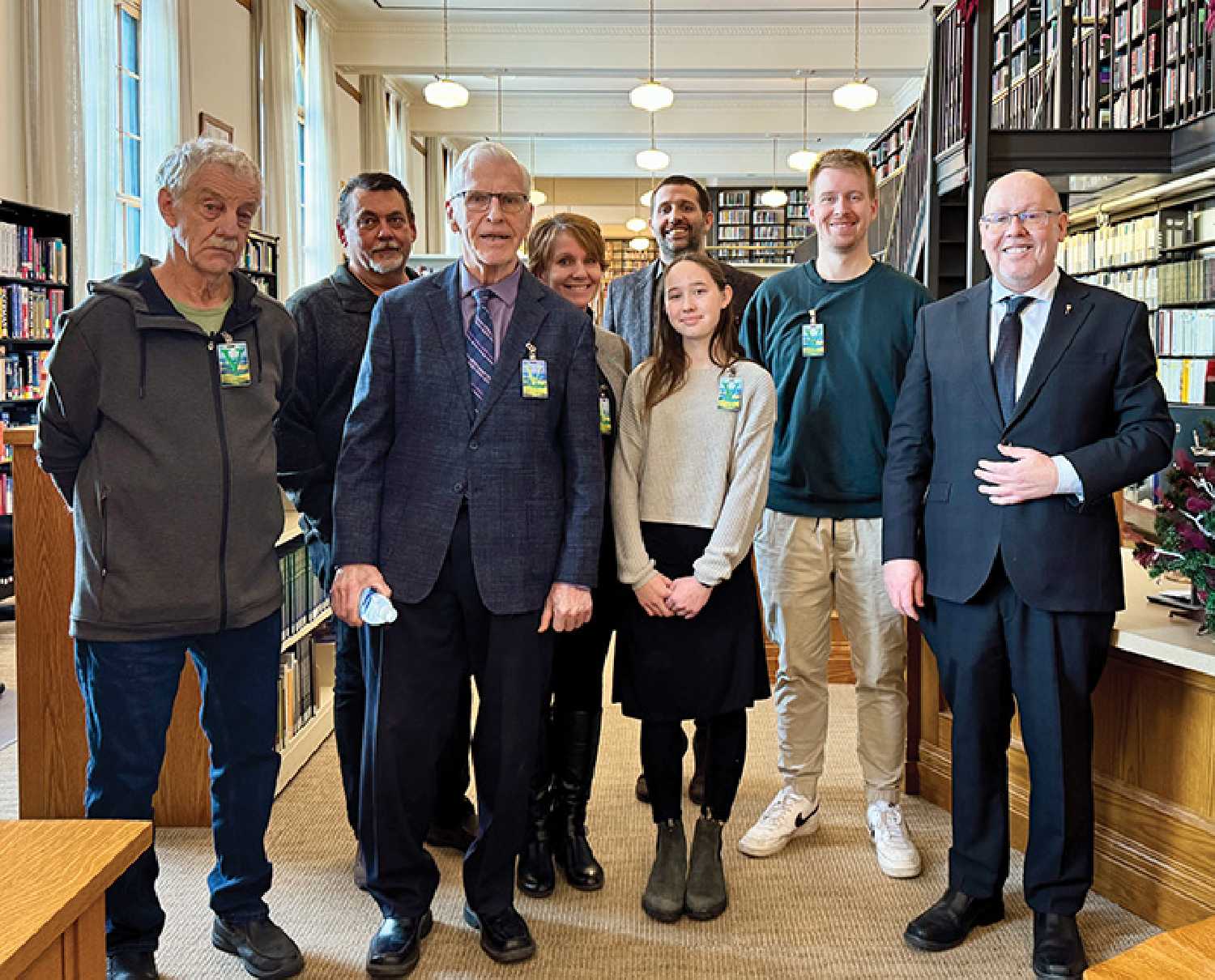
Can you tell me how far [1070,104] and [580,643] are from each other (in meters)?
6.77

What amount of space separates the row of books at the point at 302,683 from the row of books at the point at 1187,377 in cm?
668

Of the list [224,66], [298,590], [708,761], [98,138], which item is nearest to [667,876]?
[708,761]

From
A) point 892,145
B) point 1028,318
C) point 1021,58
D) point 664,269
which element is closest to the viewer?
point 1028,318

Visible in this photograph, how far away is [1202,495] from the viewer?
244 cm

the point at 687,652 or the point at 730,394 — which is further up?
the point at 730,394

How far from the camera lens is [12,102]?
6.27 meters

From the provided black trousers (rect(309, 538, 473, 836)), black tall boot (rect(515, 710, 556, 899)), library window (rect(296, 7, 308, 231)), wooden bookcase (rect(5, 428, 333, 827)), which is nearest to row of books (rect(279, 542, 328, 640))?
wooden bookcase (rect(5, 428, 333, 827))

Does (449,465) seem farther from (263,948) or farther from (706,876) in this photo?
(706,876)

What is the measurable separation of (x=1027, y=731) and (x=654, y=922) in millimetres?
955

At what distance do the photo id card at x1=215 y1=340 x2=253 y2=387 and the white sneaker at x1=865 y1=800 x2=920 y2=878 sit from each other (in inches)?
76.9

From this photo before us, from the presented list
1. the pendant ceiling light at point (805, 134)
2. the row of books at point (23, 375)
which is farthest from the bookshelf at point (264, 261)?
the pendant ceiling light at point (805, 134)

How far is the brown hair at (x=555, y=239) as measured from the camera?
281 cm

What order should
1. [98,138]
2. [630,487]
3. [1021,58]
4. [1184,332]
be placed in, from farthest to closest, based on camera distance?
[1021,58], [1184,332], [98,138], [630,487]

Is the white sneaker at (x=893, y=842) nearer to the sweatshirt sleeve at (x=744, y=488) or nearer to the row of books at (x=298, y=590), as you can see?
the sweatshirt sleeve at (x=744, y=488)
